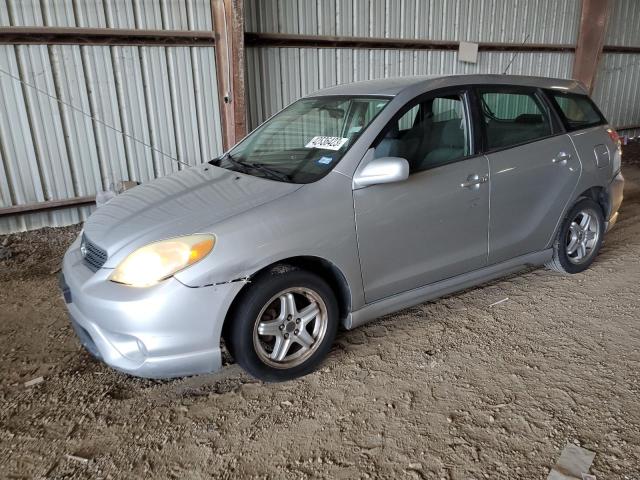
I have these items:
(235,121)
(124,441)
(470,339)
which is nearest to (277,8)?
(235,121)

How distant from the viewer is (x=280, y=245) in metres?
2.64

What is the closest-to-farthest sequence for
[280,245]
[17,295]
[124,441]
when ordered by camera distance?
1. [124,441]
2. [280,245]
3. [17,295]

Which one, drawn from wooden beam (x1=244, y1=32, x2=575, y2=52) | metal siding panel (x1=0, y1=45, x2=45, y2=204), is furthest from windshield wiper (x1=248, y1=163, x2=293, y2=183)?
wooden beam (x1=244, y1=32, x2=575, y2=52)

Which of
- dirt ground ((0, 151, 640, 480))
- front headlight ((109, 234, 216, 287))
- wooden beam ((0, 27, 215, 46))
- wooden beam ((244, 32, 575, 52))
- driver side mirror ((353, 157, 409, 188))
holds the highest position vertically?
wooden beam ((0, 27, 215, 46))

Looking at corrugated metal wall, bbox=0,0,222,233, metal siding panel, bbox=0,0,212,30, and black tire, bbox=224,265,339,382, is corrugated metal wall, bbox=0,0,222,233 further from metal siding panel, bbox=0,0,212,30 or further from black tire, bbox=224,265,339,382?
black tire, bbox=224,265,339,382

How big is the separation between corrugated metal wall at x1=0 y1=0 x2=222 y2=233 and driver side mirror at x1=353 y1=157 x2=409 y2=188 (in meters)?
3.95

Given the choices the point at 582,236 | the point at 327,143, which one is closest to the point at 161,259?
the point at 327,143

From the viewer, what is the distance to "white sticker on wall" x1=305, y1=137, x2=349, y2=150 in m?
3.09

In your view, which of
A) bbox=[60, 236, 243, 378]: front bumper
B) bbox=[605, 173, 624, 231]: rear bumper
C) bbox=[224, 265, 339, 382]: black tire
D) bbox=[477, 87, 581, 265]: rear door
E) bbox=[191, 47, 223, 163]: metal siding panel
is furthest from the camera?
bbox=[191, 47, 223, 163]: metal siding panel

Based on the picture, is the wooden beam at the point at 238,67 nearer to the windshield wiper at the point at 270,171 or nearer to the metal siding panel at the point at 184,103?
the metal siding panel at the point at 184,103

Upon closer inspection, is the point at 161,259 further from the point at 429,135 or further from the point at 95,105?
the point at 95,105

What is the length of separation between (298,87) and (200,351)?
17.3ft

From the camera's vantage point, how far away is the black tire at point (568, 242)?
13.3 feet

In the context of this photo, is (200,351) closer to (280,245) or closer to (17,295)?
(280,245)
